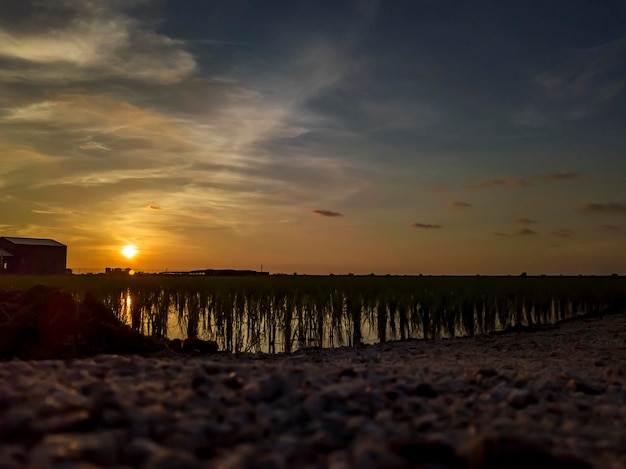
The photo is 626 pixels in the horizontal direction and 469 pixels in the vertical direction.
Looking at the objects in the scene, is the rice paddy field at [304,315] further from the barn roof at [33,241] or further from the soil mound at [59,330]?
the barn roof at [33,241]

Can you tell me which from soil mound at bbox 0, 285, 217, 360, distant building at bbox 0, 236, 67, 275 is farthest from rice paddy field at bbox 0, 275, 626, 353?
distant building at bbox 0, 236, 67, 275

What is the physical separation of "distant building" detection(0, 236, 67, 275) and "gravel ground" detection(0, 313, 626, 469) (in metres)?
52.8

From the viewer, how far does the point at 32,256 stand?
53438 millimetres

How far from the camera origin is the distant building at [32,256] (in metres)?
52.2

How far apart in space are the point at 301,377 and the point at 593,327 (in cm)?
1348

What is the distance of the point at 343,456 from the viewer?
3.03 m

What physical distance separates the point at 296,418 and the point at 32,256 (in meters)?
56.7

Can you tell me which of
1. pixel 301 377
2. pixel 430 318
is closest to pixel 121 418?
pixel 301 377

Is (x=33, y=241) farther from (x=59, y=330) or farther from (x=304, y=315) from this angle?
(x=59, y=330)

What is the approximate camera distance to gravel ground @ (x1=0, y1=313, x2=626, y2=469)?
9.70ft

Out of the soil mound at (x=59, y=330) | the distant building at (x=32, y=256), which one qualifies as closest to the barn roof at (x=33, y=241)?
the distant building at (x=32, y=256)

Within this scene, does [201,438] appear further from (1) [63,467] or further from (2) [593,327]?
(2) [593,327]

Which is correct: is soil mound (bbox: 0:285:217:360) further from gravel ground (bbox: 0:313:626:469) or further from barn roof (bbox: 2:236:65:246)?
barn roof (bbox: 2:236:65:246)

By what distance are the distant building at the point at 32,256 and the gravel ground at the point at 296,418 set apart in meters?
52.8
